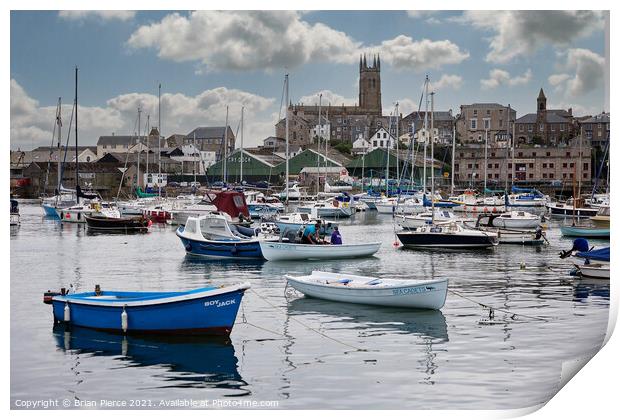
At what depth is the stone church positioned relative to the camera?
133500 millimetres

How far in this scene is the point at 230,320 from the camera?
15.7 m

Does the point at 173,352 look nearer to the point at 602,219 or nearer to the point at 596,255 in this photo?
the point at 596,255

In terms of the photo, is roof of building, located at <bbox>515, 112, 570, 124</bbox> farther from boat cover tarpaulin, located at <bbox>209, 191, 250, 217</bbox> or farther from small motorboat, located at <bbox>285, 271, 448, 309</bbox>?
small motorboat, located at <bbox>285, 271, 448, 309</bbox>

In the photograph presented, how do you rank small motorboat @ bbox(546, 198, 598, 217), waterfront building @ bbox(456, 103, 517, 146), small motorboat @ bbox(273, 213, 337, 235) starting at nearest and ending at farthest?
small motorboat @ bbox(273, 213, 337, 235) < small motorboat @ bbox(546, 198, 598, 217) < waterfront building @ bbox(456, 103, 517, 146)

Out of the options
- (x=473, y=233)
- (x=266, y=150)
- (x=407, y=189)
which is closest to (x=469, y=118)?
(x=266, y=150)

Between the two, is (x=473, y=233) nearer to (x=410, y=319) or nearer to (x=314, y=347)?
(x=410, y=319)

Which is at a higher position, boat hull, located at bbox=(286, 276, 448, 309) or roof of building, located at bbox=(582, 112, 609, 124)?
roof of building, located at bbox=(582, 112, 609, 124)

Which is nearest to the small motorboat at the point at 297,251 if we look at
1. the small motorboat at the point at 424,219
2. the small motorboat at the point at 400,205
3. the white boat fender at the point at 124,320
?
the white boat fender at the point at 124,320

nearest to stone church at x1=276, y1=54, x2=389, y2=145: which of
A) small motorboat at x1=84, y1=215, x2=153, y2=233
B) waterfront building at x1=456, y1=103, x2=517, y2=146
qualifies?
waterfront building at x1=456, y1=103, x2=517, y2=146

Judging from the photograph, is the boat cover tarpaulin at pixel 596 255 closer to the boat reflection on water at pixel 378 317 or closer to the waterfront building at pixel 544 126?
the boat reflection on water at pixel 378 317

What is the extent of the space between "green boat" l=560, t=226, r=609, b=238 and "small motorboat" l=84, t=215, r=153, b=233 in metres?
20.0
